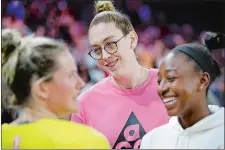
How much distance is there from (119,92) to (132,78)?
1.6 inches

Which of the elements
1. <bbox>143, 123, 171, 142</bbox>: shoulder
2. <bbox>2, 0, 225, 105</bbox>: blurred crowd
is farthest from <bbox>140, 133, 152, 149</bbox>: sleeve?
<bbox>2, 0, 225, 105</bbox>: blurred crowd

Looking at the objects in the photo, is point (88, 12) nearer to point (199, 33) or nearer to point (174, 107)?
point (199, 33)

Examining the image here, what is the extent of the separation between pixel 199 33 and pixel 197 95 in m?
0.43

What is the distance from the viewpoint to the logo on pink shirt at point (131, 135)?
1.00 m

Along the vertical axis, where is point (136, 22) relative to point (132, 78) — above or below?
above

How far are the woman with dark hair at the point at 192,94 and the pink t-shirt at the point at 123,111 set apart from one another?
13 cm

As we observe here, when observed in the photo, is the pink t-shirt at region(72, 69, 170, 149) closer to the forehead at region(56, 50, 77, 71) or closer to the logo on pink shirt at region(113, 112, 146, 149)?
the logo on pink shirt at region(113, 112, 146, 149)

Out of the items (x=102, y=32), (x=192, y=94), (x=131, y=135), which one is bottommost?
(x=131, y=135)

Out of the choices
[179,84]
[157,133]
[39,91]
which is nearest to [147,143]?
[157,133]

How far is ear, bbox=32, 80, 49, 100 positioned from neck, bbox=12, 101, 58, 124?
19mm

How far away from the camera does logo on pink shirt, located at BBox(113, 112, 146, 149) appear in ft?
3.27

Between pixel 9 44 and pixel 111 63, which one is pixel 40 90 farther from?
pixel 111 63

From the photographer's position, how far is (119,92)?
106cm

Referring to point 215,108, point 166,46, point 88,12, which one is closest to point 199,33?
point 166,46
